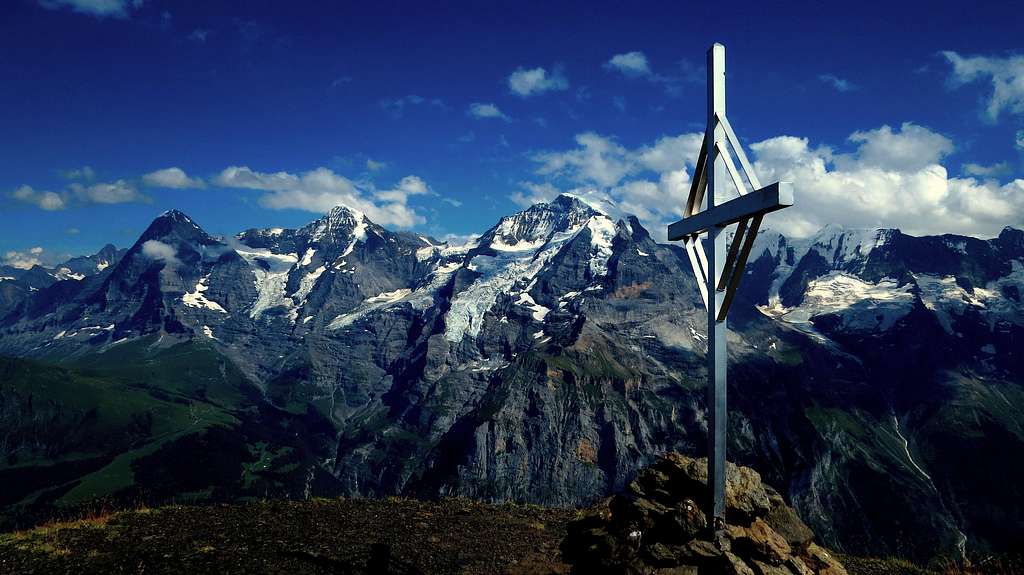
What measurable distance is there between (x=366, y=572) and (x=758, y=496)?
1021 centimetres

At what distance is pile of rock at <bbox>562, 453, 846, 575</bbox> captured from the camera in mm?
13422

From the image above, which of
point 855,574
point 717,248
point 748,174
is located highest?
point 748,174

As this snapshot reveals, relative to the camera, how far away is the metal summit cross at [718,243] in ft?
42.1

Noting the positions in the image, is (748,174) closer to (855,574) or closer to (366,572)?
(366,572)

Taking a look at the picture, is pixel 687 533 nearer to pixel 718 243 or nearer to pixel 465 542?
pixel 718 243

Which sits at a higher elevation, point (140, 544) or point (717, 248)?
point (717, 248)

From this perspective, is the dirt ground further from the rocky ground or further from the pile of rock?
the pile of rock

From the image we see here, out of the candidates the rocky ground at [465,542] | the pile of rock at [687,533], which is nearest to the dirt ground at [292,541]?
the rocky ground at [465,542]

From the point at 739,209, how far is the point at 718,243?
1.29m

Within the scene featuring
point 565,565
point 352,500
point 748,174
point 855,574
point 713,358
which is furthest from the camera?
point 352,500

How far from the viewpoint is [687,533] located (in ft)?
46.1

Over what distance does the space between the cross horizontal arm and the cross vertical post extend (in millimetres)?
271

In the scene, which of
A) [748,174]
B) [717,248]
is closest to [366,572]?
[717,248]

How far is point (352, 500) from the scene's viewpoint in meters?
26.2
